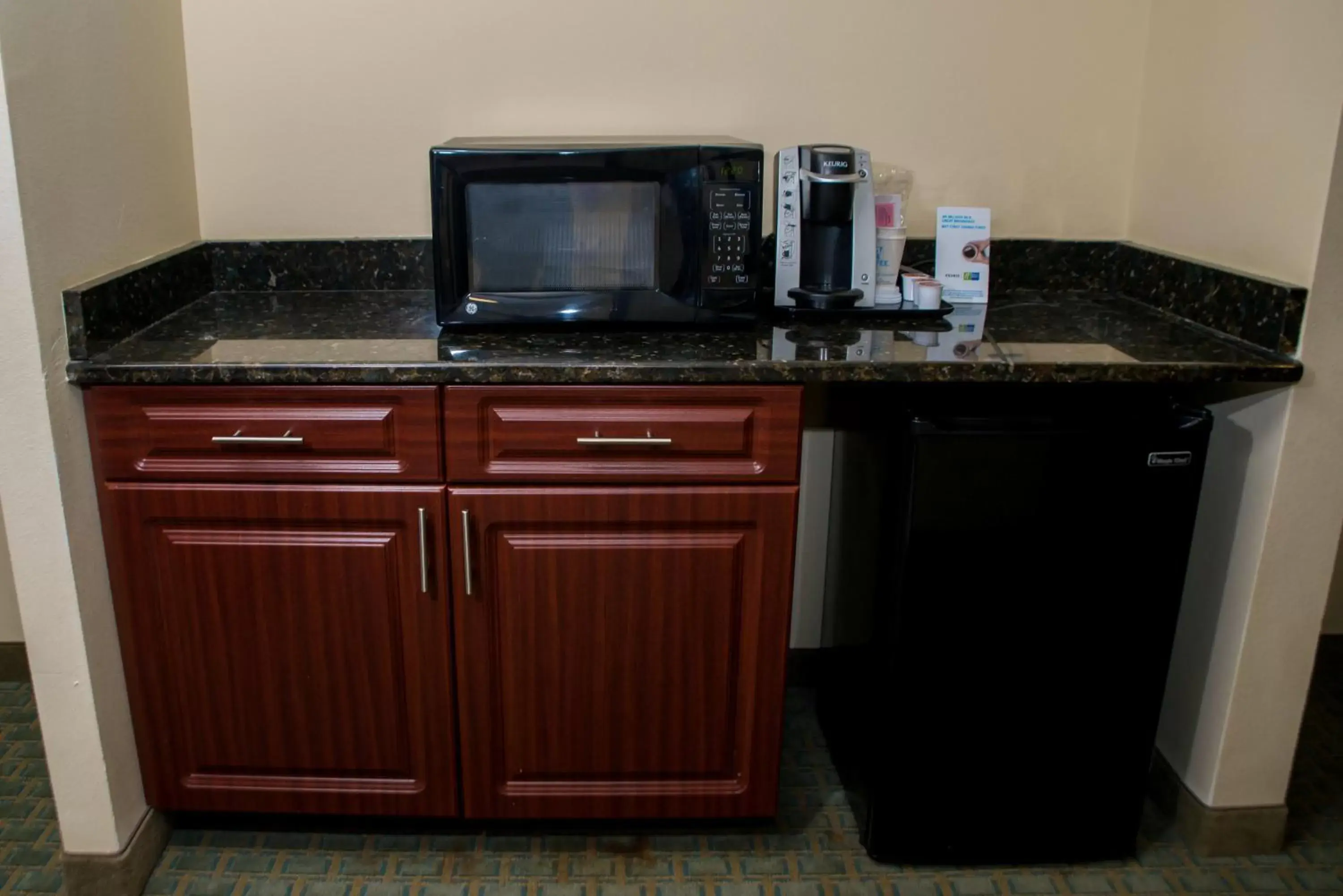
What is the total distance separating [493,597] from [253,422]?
455 millimetres

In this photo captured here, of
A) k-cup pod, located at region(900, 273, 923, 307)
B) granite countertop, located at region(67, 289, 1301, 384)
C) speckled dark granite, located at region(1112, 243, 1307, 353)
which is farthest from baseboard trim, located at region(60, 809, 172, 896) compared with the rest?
speckled dark granite, located at region(1112, 243, 1307, 353)

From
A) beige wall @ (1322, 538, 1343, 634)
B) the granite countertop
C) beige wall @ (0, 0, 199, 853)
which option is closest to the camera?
beige wall @ (0, 0, 199, 853)

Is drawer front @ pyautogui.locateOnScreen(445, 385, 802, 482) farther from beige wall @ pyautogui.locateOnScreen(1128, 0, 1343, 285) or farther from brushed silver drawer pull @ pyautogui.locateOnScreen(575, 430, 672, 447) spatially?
beige wall @ pyautogui.locateOnScreen(1128, 0, 1343, 285)

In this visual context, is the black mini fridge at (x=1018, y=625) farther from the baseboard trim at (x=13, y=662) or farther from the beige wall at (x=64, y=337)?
the baseboard trim at (x=13, y=662)

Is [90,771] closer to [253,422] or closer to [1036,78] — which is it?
[253,422]

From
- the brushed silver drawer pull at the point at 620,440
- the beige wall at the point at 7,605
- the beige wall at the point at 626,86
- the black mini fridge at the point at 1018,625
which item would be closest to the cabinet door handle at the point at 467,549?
the brushed silver drawer pull at the point at 620,440

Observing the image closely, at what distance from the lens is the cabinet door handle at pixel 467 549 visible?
1.57 m

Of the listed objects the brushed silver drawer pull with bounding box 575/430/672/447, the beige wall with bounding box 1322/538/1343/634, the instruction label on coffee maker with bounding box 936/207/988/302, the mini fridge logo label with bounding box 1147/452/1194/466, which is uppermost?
the instruction label on coffee maker with bounding box 936/207/988/302

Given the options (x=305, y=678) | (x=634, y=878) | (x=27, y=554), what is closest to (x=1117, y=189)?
(x=634, y=878)

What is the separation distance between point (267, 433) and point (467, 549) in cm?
35

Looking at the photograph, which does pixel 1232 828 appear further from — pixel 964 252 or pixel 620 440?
pixel 620 440

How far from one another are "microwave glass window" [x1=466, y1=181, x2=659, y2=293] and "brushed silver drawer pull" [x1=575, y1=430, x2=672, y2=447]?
0.96ft

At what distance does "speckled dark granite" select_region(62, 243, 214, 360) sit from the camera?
1.49m

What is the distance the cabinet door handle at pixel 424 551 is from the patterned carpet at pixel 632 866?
1.75 ft
